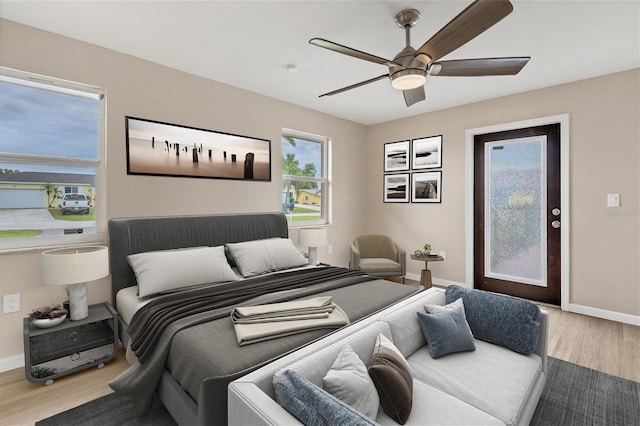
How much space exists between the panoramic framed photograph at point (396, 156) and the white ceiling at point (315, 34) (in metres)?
1.50

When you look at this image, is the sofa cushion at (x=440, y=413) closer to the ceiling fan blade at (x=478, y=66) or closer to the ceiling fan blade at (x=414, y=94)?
the ceiling fan blade at (x=478, y=66)

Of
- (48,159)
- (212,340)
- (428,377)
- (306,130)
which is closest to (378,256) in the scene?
(306,130)

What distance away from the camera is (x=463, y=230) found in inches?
171

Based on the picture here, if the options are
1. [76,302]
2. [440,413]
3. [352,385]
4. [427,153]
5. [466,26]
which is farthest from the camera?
[427,153]

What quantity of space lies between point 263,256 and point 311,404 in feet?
6.97

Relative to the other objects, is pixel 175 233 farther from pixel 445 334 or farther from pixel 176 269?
pixel 445 334

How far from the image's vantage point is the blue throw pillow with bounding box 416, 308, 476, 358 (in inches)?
69.8

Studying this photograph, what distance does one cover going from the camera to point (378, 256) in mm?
4723

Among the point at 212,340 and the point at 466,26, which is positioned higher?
the point at 466,26

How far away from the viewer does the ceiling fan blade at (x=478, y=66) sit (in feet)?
6.96

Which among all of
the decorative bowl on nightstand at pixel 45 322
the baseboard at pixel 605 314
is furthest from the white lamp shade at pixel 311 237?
the baseboard at pixel 605 314

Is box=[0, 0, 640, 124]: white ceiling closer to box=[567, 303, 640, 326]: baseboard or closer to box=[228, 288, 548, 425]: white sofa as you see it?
box=[228, 288, 548, 425]: white sofa

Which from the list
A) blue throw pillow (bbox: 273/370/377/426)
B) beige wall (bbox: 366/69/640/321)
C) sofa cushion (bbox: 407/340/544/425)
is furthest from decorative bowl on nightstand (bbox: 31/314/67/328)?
beige wall (bbox: 366/69/640/321)

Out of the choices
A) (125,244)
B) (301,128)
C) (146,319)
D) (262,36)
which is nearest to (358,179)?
(301,128)
